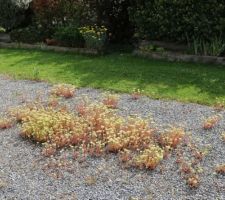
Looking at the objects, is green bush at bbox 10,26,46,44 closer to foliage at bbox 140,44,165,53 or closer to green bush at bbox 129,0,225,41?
green bush at bbox 129,0,225,41

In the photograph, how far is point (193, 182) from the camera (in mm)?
6898

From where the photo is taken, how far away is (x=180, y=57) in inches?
536

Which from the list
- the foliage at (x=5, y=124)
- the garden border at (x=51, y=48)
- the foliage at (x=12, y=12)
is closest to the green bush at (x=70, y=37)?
the garden border at (x=51, y=48)

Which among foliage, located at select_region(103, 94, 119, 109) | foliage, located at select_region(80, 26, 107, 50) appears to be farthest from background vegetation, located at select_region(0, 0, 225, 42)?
foliage, located at select_region(103, 94, 119, 109)

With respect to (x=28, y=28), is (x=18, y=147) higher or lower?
lower

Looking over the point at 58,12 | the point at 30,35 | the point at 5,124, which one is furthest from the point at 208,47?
the point at 30,35

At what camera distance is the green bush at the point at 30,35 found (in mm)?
17016

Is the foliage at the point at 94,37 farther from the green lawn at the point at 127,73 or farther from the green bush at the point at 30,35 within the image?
the green bush at the point at 30,35

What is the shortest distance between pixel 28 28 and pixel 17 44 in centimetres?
69

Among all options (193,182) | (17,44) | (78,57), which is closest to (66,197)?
(193,182)

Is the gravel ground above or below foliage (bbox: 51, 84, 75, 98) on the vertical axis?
below

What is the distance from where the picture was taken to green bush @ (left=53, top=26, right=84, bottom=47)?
15.6 metres

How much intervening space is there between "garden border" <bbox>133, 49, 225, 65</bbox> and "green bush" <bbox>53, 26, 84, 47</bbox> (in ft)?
6.92

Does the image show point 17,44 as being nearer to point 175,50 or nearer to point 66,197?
point 175,50
